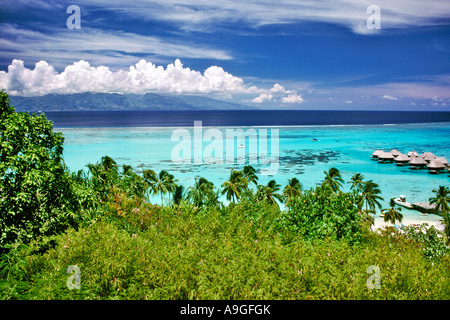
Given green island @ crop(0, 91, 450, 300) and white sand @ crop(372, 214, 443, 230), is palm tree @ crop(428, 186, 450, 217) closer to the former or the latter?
white sand @ crop(372, 214, 443, 230)

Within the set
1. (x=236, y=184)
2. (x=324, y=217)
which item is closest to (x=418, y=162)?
(x=236, y=184)

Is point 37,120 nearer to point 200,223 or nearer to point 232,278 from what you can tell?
point 200,223

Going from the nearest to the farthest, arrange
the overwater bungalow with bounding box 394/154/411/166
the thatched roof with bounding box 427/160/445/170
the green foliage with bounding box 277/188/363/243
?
1. the green foliage with bounding box 277/188/363/243
2. the thatched roof with bounding box 427/160/445/170
3. the overwater bungalow with bounding box 394/154/411/166

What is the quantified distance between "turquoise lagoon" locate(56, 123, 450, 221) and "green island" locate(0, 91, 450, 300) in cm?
2657

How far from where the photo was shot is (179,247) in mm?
6254

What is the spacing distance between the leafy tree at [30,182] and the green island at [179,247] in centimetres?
3

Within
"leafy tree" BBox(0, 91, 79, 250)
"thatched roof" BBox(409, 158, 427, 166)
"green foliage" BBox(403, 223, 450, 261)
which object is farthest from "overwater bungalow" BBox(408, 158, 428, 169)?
"leafy tree" BBox(0, 91, 79, 250)

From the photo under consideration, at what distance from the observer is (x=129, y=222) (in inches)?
325

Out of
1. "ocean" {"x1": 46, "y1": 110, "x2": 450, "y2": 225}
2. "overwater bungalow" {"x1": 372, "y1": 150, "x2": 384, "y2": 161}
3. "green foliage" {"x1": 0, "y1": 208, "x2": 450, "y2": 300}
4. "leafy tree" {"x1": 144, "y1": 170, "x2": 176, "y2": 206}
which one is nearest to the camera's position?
"green foliage" {"x1": 0, "y1": 208, "x2": 450, "y2": 300}

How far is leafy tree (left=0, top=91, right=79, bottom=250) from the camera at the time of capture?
7129mm

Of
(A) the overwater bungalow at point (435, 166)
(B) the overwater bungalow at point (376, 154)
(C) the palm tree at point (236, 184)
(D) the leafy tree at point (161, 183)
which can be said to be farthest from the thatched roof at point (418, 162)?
(D) the leafy tree at point (161, 183)

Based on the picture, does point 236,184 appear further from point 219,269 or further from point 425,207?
point 219,269

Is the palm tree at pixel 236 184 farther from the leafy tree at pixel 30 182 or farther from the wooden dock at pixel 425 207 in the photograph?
the leafy tree at pixel 30 182

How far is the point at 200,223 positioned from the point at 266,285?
3370 mm
